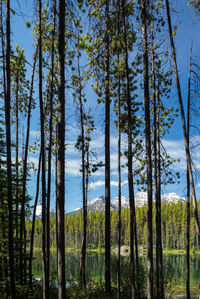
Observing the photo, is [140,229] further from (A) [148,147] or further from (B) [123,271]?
(A) [148,147]

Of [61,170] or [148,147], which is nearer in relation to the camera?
[61,170]

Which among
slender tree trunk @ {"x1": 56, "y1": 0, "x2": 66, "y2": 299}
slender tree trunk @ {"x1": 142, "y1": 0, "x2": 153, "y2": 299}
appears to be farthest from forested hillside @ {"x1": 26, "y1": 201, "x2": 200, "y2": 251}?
slender tree trunk @ {"x1": 56, "y1": 0, "x2": 66, "y2": 299}

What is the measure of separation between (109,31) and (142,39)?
1.07 meters

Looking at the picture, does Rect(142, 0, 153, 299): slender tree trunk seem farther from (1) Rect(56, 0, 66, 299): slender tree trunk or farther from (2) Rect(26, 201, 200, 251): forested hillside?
(2) Rect(26, 201, 200, 251): forested hillside

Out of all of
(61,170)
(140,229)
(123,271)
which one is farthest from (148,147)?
(140,229)

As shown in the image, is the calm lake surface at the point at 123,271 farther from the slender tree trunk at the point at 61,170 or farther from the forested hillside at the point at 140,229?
the forested hillside at the point at 140,229

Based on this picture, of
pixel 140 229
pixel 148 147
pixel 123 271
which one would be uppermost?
pixel 148 147

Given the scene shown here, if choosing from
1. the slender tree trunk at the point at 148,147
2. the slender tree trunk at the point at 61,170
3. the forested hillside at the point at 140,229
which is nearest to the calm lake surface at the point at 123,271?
the slender tree trunk at the point at 148,147

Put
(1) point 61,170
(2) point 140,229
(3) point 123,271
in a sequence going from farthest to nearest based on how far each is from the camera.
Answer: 1. (2) point 140,229
2. (3) point 123,271
3. (1) point 61,170

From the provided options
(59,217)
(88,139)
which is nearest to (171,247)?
(88,139)

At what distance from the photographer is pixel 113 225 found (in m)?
73.4

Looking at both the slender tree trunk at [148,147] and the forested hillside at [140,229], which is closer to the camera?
the slender tree trunk at [148,147]

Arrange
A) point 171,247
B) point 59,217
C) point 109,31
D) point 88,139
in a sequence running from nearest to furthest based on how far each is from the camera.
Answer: point 59,217 < point 109,31 < point 88,139 < point 171,247

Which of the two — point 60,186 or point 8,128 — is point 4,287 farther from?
point 8,128
